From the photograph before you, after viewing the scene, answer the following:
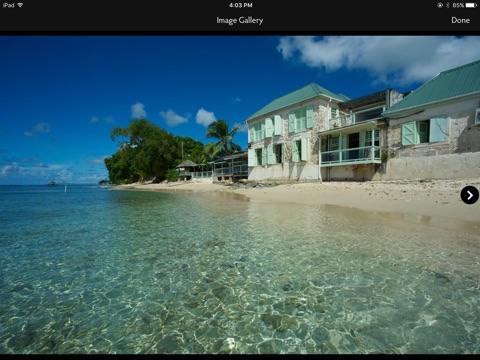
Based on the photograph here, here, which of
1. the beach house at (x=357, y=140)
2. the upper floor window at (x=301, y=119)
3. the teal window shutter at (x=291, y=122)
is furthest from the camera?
the teal window shutter at (x=291, y=122)

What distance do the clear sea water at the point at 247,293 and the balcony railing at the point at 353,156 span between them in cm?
976

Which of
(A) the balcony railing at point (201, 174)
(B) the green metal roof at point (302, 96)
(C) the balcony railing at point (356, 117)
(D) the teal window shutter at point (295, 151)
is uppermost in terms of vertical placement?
(B) the green metal roof at point (302, 96)

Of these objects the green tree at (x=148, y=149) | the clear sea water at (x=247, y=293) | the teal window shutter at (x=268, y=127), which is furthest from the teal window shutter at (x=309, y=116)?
the green tree at (x=148, y=149)

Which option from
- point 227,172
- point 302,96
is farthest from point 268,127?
point 227,172

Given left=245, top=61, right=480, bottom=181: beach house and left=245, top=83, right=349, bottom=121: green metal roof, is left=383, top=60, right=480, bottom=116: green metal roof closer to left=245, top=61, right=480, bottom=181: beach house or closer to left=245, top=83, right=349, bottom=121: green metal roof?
left=245, top=61, right=480, bottom=181: beach house

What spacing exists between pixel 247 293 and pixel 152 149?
40.2 m

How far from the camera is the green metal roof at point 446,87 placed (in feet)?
39.7

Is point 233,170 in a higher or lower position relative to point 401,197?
higher

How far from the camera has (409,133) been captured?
538 inches

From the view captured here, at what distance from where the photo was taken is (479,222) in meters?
6.38

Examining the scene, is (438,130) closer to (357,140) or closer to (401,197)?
(357,140)

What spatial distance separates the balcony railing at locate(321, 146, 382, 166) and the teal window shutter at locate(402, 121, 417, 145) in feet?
4.94

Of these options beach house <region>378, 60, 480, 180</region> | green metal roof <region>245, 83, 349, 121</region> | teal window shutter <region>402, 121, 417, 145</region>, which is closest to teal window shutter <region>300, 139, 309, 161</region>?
green metal roof <region>245, 83, 349, 121</region>
